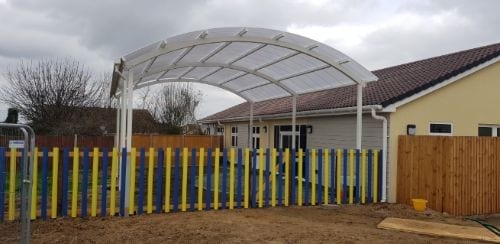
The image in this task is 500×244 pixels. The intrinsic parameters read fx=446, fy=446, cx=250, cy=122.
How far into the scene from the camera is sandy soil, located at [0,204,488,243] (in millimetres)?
6574

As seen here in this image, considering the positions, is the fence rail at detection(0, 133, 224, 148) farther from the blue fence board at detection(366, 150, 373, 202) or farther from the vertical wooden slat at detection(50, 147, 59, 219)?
the blue fence board at detection(366, 150, 373, 202)

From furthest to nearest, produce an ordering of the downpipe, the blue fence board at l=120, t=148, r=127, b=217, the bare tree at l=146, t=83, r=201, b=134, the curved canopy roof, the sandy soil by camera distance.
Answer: the bare tree at l=146, t=83, r=201, b=134 < the downpipe < the curved canopy roof < the blue fence board at l=120, t=148, r=127, b=217 < the sandy soil

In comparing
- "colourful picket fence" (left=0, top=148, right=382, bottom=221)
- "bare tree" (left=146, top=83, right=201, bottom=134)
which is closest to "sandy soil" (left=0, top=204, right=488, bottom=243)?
"colourful picket fence" (left=0, top=148, right=382, bottom=221)

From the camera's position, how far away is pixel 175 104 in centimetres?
3684

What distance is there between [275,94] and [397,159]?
5537mm

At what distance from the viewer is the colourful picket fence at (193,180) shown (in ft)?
26.3

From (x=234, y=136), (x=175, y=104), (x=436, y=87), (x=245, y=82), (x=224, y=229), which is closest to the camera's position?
(x=224, y=229)

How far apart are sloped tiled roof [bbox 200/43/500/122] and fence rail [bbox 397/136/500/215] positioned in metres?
1.47

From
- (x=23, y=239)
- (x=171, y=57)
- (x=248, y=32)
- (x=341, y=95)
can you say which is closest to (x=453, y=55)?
(x=341, y=95)

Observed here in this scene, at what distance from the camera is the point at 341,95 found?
48.9 ft

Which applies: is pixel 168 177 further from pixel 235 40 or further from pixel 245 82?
pixel 245 82

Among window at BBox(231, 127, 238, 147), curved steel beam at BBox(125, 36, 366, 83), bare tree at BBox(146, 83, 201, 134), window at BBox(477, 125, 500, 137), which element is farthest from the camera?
bare tree at BBox(146, 83, 201, 134)

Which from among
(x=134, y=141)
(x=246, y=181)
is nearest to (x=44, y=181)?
(x=246, y=181)

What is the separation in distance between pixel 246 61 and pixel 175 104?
84.4ft
